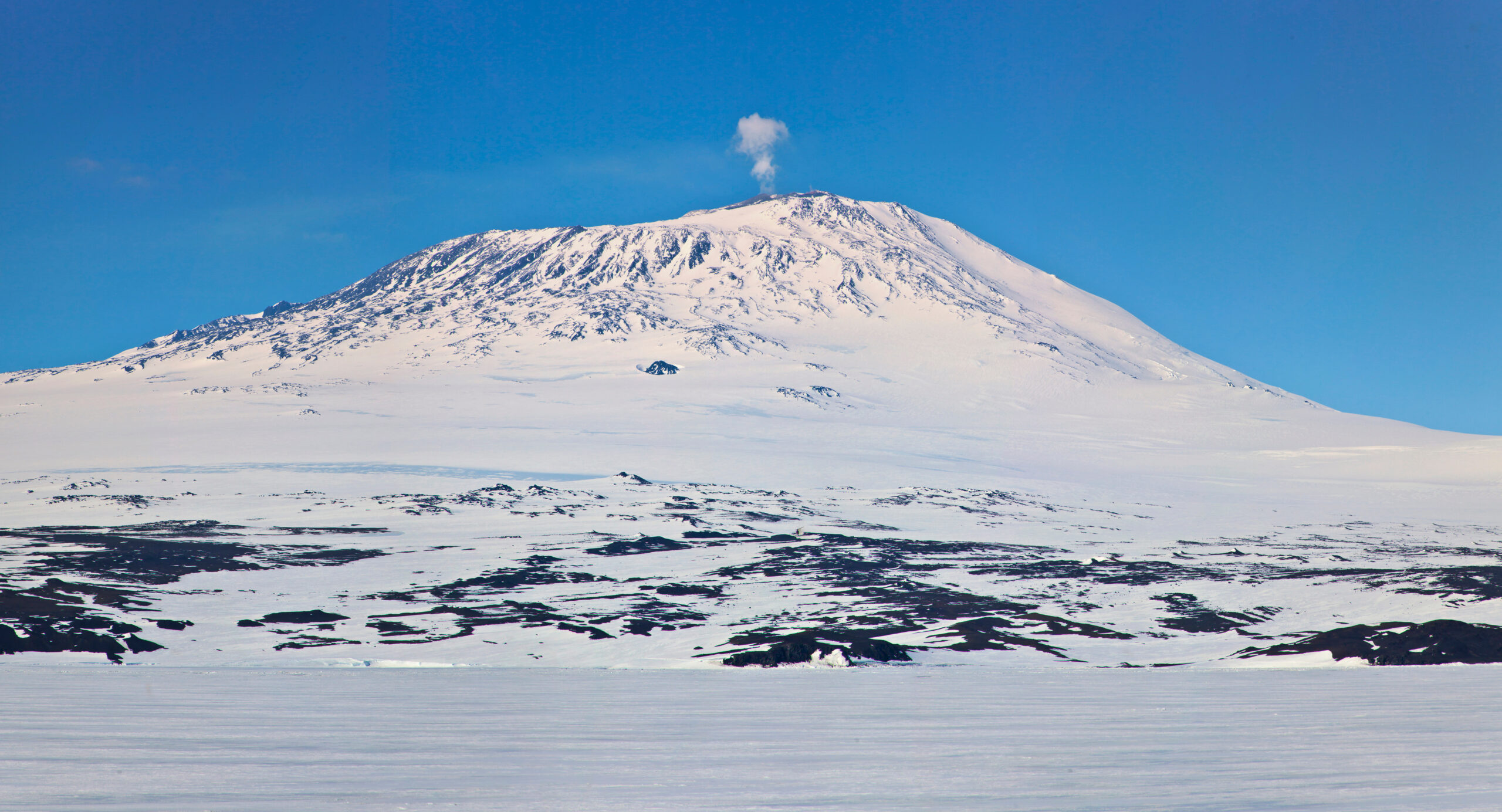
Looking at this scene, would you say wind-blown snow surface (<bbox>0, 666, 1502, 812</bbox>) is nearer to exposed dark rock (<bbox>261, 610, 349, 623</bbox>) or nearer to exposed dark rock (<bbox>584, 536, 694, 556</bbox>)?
exposed dark rock (<bbox>261, 610, 349, 623</bbox>)

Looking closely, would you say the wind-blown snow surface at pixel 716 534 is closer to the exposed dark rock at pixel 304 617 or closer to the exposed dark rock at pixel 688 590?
the exposed dark rock at pixel 304 617

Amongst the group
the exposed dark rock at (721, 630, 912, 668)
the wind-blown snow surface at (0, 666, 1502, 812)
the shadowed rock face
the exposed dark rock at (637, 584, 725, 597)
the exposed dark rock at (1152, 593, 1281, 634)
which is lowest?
the exposed dark rock at (637, 584, 725, 597)

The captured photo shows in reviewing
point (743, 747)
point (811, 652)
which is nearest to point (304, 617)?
point (811, 652)

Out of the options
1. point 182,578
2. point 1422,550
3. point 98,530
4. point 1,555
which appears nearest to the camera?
point 182,578

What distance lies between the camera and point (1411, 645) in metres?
29.6

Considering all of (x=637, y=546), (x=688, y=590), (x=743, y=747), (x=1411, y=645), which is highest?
(x=743, y=747)

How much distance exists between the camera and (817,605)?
2076 inches

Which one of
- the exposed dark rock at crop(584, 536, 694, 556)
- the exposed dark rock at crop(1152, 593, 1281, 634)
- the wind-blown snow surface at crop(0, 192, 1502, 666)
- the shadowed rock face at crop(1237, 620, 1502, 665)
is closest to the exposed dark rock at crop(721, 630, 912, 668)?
the wind-blown snow surface at crop(0, 192, 1502, 666)

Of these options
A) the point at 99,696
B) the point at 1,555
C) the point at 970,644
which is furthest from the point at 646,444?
the point at 99,696

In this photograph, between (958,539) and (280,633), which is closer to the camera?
(280,633)

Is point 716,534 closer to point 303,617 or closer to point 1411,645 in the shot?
point 303,617

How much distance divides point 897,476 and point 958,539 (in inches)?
1998

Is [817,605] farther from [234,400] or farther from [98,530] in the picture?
[234,400]

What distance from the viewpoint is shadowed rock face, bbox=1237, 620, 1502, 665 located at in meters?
28.7
